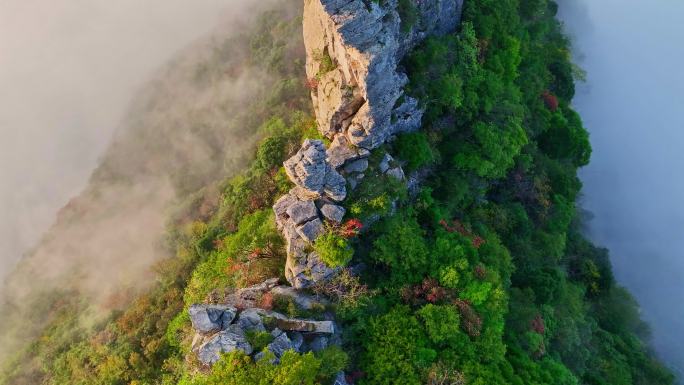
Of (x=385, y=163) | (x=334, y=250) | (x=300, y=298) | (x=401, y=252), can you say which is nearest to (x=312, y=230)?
(x=334, y=250)

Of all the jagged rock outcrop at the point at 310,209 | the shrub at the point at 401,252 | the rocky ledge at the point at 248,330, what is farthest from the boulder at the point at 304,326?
the shrub at the point at 401,252

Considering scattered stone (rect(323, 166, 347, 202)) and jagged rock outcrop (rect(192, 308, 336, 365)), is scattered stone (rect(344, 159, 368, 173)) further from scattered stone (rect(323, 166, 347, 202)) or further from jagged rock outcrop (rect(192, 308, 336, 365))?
jagged rock outcrop (rect(192, 308, 336, 365))

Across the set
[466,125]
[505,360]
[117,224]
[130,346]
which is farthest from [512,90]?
[117,224]

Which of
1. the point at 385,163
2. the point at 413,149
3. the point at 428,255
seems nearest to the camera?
the point at 428,255

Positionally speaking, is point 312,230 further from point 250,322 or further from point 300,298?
point 250,322

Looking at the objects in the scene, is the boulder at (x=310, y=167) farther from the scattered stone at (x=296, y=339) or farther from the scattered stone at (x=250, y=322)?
the scattered stone at (x=296, y=339)

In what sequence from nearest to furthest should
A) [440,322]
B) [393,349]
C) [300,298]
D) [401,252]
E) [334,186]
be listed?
[393,349]
[300,298]
[440,322]
[334,186]
[401,252]

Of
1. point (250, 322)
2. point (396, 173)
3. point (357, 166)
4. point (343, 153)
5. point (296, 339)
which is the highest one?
point (343, 153)
